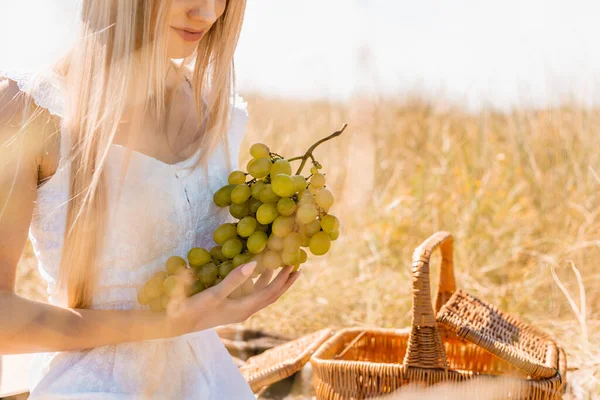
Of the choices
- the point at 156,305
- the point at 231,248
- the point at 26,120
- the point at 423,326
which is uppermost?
the point at 26,120

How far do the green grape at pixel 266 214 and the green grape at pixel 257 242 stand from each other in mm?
26

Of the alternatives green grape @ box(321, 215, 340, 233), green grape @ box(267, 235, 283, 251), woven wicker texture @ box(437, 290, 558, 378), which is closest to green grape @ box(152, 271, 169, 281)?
green grape @ box(267, 235, 283, 251)

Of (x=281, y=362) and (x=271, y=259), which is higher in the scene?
(x=271, y=259)

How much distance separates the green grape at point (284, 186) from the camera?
116 cm

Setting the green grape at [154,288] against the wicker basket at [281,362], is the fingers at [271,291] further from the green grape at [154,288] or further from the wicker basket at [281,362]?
the wicker basket at [281,362]

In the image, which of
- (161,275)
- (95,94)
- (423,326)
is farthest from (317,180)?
(423,326)

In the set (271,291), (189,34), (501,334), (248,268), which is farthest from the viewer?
(501,334)

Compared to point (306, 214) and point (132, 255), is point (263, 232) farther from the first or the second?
point (132, 255)

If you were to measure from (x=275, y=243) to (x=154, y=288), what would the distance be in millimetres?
245

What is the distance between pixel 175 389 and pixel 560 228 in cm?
251

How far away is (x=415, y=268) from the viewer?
1.69 metres

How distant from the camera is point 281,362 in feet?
6.63

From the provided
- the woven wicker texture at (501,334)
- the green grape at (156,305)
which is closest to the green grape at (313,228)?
the green grape at (156,305)

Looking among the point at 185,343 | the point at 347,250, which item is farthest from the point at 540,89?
the point at 185,343
